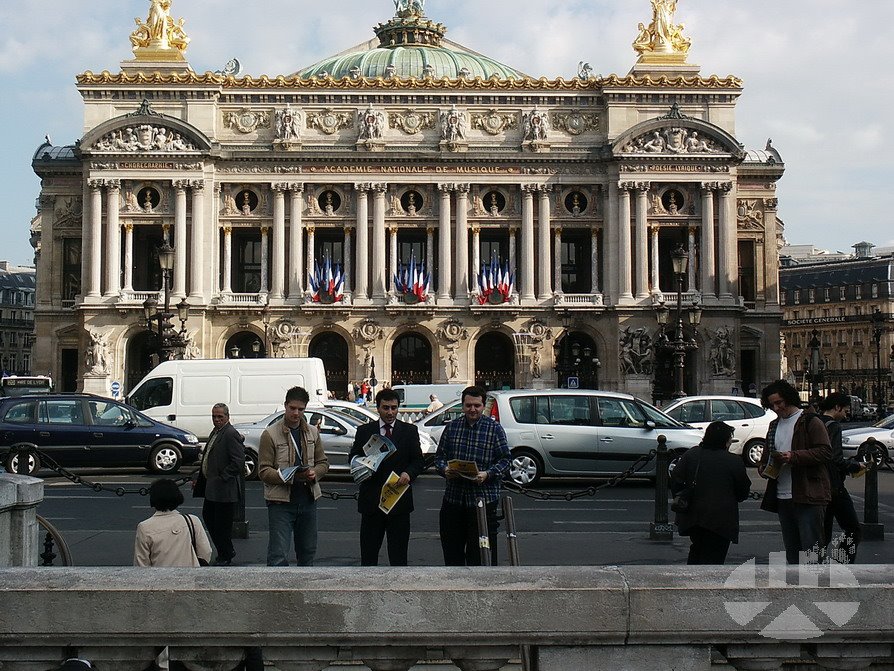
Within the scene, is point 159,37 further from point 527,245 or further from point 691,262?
point 691,262

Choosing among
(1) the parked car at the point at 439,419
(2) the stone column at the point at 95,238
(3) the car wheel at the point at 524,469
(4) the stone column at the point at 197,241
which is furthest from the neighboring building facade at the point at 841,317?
(3) the car wheel at the point at 524,469

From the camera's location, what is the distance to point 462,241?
57094 millimetres

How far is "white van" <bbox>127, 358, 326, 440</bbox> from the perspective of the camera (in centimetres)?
3128

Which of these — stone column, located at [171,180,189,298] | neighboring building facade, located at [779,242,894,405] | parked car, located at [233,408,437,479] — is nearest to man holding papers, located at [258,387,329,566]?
parked car, located at [233,408,437,479]

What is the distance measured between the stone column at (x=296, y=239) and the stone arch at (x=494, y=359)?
32.8ft

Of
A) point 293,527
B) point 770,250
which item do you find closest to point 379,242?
point 770,250

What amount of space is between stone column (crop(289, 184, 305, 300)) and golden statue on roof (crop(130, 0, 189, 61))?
10.1 m

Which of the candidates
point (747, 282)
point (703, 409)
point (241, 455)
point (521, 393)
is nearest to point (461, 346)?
point (747, 282)

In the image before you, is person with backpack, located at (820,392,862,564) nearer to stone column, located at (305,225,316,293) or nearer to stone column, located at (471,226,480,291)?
stone column, located at (471,226,480,291)

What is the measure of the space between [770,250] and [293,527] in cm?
5554

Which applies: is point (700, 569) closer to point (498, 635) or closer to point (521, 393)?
point (498, 635)

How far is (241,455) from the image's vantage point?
501 inches

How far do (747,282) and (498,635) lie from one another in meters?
59.4

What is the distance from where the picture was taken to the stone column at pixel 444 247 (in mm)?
56906
